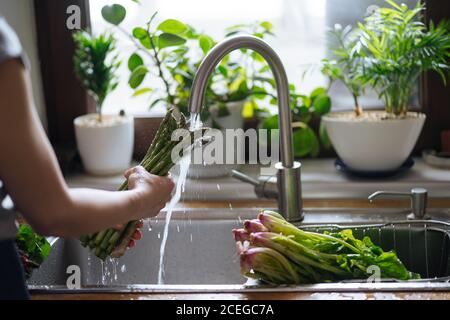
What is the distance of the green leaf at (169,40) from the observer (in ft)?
5.38

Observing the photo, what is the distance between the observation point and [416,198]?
4.73 feet

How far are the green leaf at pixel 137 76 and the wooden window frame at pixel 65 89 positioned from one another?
0.21 metres

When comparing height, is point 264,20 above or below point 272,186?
above

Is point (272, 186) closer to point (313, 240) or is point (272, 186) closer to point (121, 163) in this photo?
point (313, 240)

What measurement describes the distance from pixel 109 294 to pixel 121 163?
2.02ft

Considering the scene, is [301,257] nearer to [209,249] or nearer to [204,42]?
[209,249]

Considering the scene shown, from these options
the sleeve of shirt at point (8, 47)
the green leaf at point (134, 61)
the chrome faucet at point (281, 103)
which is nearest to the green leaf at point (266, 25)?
the green leaf at point (134, 61)

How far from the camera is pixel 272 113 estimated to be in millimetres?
1794

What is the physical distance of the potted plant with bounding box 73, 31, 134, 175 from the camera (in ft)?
5.45

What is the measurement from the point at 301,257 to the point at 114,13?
0.79 metres

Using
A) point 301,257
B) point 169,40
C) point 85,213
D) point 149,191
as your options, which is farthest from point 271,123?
point 85,213

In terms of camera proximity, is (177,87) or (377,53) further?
(177,87)

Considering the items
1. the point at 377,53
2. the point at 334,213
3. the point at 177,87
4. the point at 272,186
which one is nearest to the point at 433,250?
the point at 334,213
